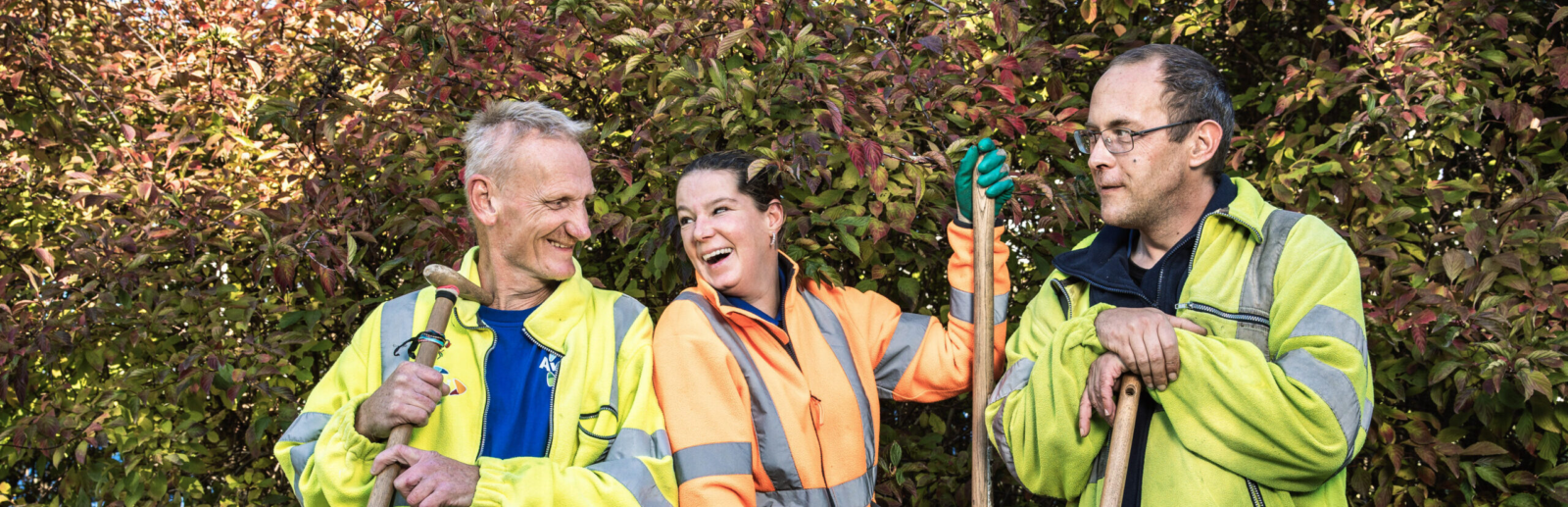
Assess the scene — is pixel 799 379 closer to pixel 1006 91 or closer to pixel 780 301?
pixel 780 301

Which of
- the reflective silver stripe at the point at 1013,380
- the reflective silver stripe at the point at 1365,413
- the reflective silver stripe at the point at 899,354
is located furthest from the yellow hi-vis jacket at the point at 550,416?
the reflective silver stripe at the point at 1365,413

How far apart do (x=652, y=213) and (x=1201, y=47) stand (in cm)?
222

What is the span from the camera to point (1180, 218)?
226cm

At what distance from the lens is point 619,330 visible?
93.7 inches

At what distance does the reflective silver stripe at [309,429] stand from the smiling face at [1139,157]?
1715 millimetres

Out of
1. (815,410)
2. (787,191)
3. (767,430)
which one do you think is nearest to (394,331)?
(767,430)

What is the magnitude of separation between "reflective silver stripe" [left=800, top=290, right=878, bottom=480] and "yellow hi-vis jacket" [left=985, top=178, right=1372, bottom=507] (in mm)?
342

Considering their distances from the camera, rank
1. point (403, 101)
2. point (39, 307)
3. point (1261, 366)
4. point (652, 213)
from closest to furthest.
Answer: point (1261, 366) < point (652, 213) < point (403, 101) < point (39, 307)

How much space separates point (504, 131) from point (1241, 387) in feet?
5.31

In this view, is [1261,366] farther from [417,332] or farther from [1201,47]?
[1201,47]

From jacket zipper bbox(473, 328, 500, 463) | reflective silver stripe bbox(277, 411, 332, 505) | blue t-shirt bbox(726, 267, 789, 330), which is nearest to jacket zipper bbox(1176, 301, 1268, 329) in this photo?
blue t-shirt bbox(726, 267, 789, 330)

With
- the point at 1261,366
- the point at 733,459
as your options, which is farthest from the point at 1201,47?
the point at 733,459

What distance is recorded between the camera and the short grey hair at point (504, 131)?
2373 mm

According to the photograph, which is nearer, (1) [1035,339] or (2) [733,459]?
(2) [733,459]
